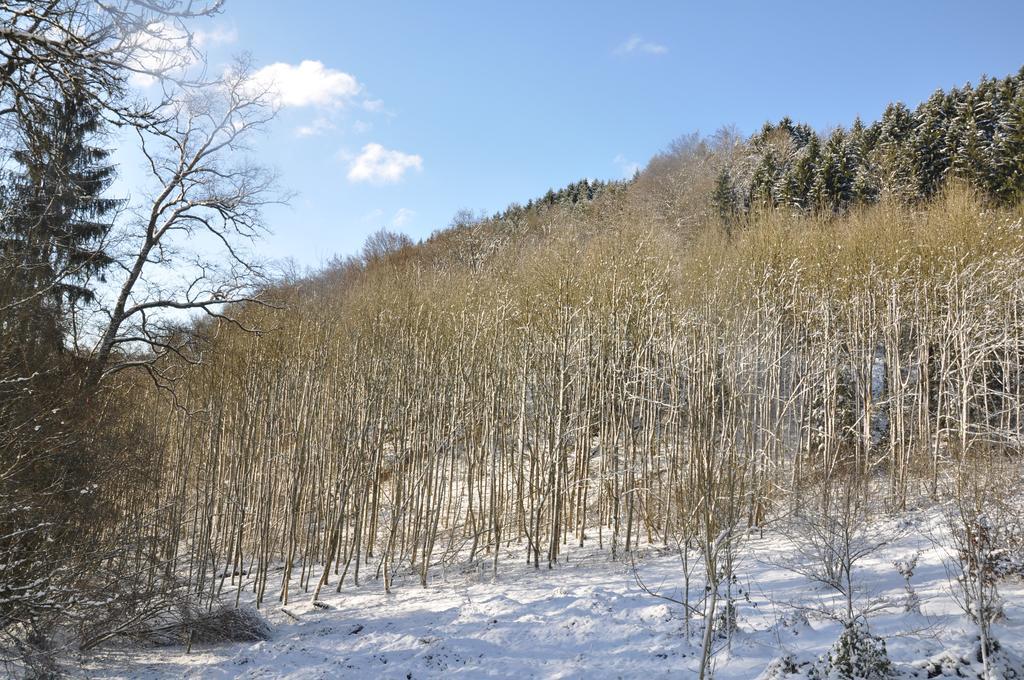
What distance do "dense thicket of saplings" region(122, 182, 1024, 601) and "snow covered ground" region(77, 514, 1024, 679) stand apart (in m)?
0.87

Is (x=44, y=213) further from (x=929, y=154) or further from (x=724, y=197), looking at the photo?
(x=929, y=154)

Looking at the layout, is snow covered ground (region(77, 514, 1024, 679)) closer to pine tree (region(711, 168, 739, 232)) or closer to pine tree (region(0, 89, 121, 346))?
pine tree (region(0, 89, 121, 346))

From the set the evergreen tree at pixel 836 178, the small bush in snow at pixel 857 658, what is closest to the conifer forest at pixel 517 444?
the small bush in snow at pixel 857 658

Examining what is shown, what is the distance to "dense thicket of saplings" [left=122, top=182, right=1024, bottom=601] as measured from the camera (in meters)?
10.9

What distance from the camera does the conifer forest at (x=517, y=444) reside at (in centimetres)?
632

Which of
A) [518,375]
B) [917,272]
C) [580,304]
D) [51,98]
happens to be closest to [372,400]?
[518,375]

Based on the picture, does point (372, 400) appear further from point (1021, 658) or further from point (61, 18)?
point (1021, 658)

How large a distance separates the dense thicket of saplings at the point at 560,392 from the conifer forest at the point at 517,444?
118 millimetres

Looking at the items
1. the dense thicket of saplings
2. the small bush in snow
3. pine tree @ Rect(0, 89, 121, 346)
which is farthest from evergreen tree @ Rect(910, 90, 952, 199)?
pine tree @ Rect(0, 89, 121, 346)

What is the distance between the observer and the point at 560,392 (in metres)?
11.2

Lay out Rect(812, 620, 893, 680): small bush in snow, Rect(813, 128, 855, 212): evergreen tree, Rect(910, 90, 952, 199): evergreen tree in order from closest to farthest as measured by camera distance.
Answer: Rect(812, 620, 893, 680): small bush in snow → Rect(910, 90, 952, 199): evergreen tree → Rect(813, 128, 855, 212): evergreen tree

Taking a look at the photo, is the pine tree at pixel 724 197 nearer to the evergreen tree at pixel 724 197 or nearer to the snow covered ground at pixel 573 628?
the evergreen tree at pixel 724 197

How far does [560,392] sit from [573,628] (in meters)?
4.36

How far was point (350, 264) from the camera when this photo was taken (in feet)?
80.0
